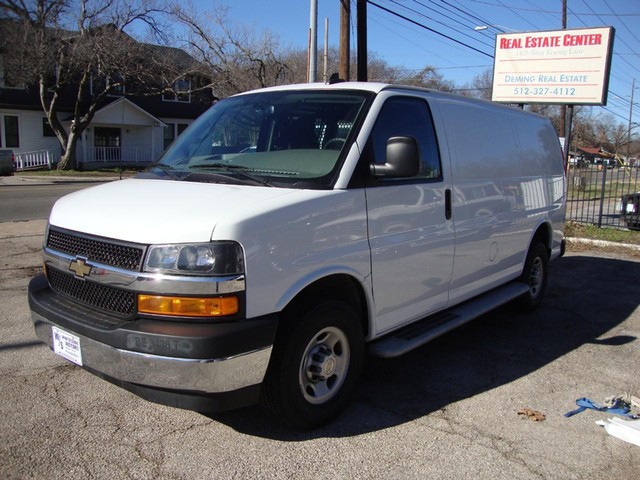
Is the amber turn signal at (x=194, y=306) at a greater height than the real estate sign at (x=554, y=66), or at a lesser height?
lesser

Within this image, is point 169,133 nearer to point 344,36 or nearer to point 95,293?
point 344,36

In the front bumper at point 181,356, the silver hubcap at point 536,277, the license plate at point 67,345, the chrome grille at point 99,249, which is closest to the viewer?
the front bumper at point 181,356

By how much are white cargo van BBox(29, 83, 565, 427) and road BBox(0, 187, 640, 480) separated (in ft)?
1.08

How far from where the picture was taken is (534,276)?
635 centimetres

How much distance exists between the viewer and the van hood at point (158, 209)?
2906mm

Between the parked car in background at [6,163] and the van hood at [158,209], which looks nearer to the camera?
the van hood at [158,209]

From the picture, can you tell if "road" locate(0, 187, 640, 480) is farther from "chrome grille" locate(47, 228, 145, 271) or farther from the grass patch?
the grass patch

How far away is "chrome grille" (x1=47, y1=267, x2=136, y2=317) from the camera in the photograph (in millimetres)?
3057

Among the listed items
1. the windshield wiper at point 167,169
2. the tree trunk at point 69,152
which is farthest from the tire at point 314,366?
the tree trunk at point 69,152

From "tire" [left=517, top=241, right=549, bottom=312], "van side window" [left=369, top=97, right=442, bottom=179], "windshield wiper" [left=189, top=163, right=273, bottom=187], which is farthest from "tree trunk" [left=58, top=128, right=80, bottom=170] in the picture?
"van side window" [left=369, top=97, right=442, bottom=179]

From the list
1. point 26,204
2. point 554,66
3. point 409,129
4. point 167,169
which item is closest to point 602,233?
point 554,66

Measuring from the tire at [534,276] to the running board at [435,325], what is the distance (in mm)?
492

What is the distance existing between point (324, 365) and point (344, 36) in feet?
43.0

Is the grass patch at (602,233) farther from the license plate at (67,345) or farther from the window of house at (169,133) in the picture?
the window of house at (169,133)
